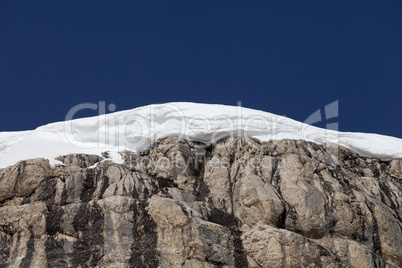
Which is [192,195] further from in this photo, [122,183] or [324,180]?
[324,180]

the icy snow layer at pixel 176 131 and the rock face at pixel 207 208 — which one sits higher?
the icy snow layer at pixel 176 131

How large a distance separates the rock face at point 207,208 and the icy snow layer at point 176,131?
0.51m

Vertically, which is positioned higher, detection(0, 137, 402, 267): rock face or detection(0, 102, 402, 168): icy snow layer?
detection(0, 102, 402, 168): icy snow layer

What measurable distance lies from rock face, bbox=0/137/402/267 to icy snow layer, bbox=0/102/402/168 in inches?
20.1

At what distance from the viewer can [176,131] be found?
2220 centimetres

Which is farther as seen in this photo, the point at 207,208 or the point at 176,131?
the point at 176,131

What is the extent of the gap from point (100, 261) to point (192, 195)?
4290mm

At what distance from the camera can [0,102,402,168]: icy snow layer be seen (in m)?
22.2

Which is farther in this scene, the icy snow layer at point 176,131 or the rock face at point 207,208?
the icy snow layer at point 176,131

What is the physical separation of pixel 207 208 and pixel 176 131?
14.5ft

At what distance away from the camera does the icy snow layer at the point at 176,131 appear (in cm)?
2225

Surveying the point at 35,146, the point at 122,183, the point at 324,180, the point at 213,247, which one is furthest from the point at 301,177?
the point at 35,146

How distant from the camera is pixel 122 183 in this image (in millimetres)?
19312

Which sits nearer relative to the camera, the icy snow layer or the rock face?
the rock face
